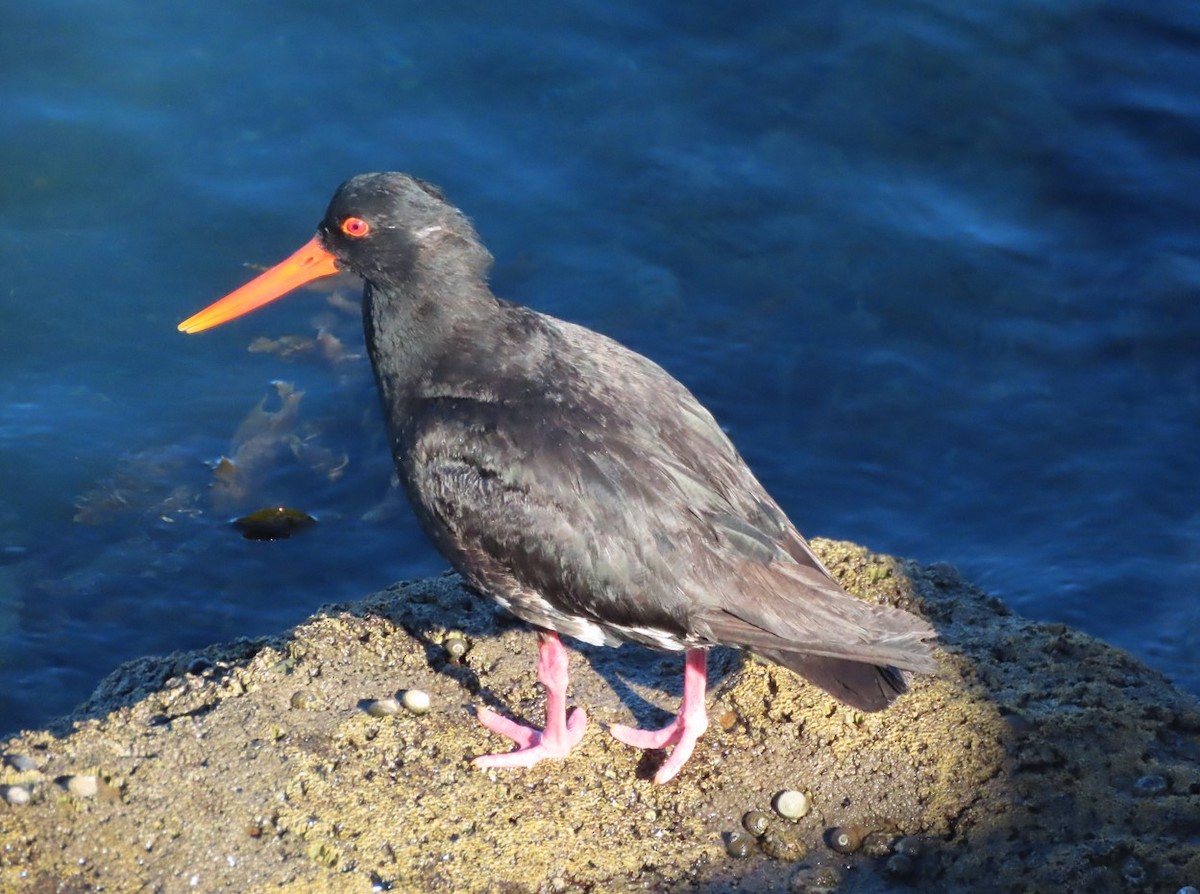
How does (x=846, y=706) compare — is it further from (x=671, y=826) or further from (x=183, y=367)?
(x=183, y=367)

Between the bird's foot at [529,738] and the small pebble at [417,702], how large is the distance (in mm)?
223

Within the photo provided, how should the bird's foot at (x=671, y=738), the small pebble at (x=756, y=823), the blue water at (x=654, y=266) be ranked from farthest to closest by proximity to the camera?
the blue water at (x=654, y=266) < the bird's foot at (x=671, y=738) < the small pebble at (x=756, y=823)

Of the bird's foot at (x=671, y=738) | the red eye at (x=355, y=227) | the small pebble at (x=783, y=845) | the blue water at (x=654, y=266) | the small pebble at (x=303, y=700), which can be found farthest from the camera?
the blue water at (x=654, y=266)

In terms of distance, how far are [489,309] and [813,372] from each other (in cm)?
431

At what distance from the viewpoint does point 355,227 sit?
6.04m

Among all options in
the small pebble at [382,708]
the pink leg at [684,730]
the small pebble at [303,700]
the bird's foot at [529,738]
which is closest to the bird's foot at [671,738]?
the pink leg at [684,730]

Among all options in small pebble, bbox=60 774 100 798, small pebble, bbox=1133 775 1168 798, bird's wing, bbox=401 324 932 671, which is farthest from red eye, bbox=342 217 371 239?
small pebble, bbox=1133 775 1168 798

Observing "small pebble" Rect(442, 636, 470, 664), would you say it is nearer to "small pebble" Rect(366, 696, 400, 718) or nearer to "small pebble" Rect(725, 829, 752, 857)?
"small pebble" Rect(366, 696, 400, 718)

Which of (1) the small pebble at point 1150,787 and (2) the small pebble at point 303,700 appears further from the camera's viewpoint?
(2) the small pebble at point 303,700

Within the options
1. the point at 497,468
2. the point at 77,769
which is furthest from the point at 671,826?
the point at 77,769

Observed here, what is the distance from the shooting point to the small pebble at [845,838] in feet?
16.6

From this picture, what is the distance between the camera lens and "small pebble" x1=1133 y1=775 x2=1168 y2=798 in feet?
16.8

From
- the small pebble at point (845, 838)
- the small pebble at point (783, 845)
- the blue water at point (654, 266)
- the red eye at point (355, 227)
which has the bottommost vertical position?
the small pebble at point (783, 845)

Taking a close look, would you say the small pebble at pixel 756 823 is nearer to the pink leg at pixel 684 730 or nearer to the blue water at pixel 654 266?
the pink leg at pixel 684 730
